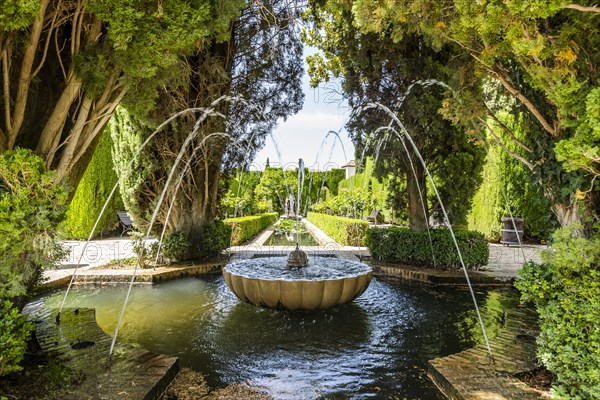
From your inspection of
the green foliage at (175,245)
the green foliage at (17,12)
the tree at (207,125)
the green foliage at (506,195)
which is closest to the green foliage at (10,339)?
the green foliage at (17,12)

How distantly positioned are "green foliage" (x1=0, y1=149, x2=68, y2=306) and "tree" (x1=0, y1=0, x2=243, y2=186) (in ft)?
1.40

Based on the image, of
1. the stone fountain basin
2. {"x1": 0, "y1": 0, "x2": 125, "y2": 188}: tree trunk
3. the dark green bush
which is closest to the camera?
{"x1": 0, "y1": 0, "x2": 125, "y2": 188}: tree trunk

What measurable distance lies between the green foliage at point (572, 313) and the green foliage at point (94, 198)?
14355mm

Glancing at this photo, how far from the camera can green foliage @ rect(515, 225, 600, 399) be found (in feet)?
6.88

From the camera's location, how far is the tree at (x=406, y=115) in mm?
7461

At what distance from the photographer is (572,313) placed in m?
2.29

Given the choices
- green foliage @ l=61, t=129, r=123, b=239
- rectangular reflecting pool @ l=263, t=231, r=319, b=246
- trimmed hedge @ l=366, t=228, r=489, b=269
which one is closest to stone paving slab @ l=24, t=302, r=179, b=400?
trimmed hedge @ l=366, t=228, r=489, b=269

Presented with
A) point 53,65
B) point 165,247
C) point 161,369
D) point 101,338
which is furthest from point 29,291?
point 165,247

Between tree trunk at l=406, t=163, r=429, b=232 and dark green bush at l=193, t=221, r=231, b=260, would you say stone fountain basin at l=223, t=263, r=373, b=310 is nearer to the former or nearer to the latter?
tree trunk at l=406, t=163, r=429, b=232

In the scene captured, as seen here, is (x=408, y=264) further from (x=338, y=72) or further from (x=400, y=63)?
(x=338, y=72)

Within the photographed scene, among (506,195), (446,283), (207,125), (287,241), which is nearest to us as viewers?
(446,283)

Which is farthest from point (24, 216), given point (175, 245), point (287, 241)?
point (287, 241)

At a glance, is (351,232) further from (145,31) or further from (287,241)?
(145,31)

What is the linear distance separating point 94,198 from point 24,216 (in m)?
12.8
